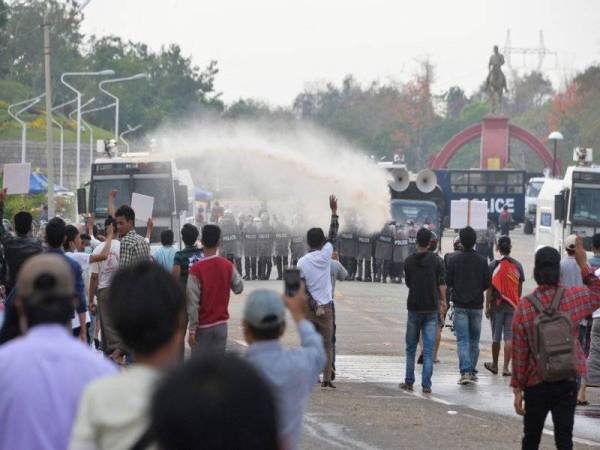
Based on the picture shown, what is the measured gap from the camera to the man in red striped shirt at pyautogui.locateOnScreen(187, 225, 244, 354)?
39.5ft

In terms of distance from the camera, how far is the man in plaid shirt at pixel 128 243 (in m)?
13.6

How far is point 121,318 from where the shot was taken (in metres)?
4.86

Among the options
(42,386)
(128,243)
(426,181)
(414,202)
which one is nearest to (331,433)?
(128,243)

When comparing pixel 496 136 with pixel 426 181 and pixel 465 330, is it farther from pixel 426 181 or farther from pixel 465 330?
pixel 465 330

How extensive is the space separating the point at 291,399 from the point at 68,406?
1.29 meters

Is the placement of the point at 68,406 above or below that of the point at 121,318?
below

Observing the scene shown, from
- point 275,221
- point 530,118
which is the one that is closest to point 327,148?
point 275,221

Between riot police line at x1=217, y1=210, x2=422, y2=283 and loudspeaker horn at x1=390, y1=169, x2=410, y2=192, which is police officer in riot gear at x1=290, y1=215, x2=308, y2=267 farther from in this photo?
loudspeaker horn at x1=390, y1=169, x2=410, y2=192

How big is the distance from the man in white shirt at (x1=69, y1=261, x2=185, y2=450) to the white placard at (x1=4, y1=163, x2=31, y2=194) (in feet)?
51.3

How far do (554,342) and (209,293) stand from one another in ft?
11.6

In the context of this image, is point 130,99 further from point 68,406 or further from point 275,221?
point 68,406

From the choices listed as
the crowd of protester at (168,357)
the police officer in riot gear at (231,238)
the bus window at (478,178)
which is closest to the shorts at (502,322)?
the crowd of protester at (168,357)

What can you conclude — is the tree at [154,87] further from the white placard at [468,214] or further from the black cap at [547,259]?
the black cap at [547,259]

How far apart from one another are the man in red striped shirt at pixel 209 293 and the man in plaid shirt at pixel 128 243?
61.0 inches
